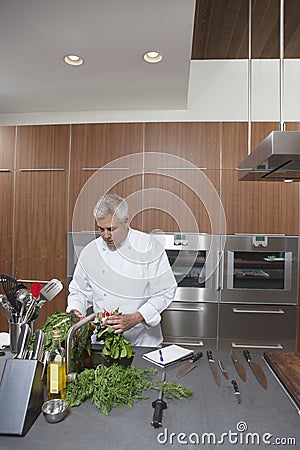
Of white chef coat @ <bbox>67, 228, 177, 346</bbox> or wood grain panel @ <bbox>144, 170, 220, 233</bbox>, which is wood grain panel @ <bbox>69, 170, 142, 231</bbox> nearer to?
wood grain panel @ <bbox>144, 170, 220, 233</bbox>

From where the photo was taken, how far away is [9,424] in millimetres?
1039

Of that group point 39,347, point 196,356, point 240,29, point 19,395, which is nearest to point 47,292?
point 39,347

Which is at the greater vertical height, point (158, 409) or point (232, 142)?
point (232, 142)

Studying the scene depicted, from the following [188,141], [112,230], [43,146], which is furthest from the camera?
[43,146]

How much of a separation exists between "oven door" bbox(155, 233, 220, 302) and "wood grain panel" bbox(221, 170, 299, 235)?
219 mm

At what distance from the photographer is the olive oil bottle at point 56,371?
118 cm

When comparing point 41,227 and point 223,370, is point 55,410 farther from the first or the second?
point 41,227

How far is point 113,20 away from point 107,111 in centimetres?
150

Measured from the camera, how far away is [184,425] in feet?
3.57

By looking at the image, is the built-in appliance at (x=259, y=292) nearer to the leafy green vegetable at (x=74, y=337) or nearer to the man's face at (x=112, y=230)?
the man's face at (x=112, y=230)

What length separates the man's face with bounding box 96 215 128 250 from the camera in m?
2.06

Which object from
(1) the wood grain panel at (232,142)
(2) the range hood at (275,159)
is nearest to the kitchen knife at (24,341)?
(2) the range hood at (275,159)

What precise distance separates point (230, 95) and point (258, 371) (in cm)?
255

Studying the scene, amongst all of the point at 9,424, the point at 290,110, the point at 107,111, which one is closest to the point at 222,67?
the point at 290,110
